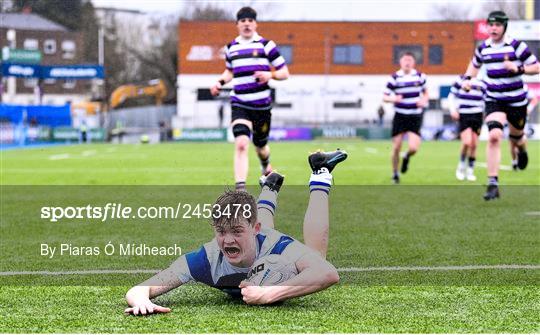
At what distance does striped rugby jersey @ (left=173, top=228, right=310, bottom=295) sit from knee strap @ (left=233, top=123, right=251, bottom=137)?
6229mm

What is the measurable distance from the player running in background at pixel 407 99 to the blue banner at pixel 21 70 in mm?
20725

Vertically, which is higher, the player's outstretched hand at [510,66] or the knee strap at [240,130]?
the player's outstretched hand at [510,66]

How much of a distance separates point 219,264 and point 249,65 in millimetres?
6496

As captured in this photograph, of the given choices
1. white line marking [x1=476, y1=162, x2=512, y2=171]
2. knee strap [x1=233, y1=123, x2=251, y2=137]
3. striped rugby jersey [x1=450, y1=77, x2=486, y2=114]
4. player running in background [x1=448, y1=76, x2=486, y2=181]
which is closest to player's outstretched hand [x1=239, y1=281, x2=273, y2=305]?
knee strap [x1=233, y1=123, x2=251, y2=137]

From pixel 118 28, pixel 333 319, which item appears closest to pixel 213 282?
pixel 333 319

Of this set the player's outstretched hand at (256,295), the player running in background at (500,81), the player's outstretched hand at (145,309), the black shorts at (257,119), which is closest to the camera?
the player's outstretched hand at (145,309)

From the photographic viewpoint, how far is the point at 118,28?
9703 mm

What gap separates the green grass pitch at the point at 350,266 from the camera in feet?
13.0

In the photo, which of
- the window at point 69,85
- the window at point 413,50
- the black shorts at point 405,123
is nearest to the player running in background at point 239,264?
the black shorts at point 405,123

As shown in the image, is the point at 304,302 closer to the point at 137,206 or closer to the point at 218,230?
the point at 218,230

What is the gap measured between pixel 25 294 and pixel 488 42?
750 centimetres

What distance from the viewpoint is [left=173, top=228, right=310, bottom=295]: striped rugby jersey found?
4.44 metres

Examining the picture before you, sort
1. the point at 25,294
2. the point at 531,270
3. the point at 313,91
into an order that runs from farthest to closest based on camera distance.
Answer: the point at 313,91 → the point at 531,270 → the point at 25,294

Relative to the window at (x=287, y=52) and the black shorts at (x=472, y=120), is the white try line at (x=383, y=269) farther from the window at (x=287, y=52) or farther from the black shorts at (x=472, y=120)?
the window at (x=287, y=52)
